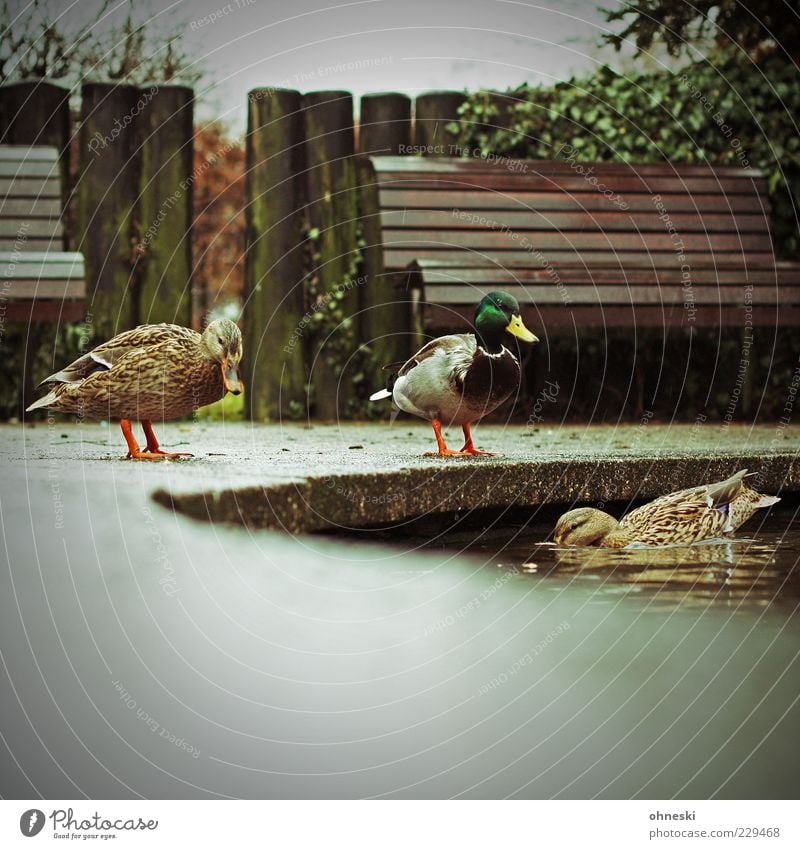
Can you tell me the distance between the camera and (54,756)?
5.50 feet

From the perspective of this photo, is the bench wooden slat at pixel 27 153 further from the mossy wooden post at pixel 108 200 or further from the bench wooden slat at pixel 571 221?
the bench wooden slat at pixel 571 221

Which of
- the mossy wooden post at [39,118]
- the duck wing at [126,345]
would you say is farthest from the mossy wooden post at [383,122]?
the duck wing at [126,345]

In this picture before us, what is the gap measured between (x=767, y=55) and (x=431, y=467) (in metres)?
1.67

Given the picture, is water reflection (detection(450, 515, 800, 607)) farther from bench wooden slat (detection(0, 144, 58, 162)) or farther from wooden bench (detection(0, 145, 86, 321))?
bench wooden slat (detection(0, 144, 58, 162))

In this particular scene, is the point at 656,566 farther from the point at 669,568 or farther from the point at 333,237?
the point at 333,237

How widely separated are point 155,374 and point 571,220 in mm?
1444

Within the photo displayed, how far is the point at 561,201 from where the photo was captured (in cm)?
283

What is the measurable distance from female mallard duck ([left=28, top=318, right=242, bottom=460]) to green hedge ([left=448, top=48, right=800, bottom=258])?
4.37 feet

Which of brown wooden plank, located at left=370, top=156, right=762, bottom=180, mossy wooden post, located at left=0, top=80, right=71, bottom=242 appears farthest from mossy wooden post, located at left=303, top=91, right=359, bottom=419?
mossy wooden post, located at left=0, top=80, right=71, bottom=242

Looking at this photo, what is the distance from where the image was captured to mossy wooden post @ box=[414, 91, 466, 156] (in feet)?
8.48

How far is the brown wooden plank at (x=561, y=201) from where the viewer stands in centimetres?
271

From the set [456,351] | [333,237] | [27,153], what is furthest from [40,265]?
[456,351]

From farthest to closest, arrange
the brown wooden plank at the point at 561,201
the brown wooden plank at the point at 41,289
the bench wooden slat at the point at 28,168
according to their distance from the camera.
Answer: the brown wooden plank at the point at 561,201 < the bench wooden slat at the point at 28,168 < the brown wooden plank at the point at 41,289
